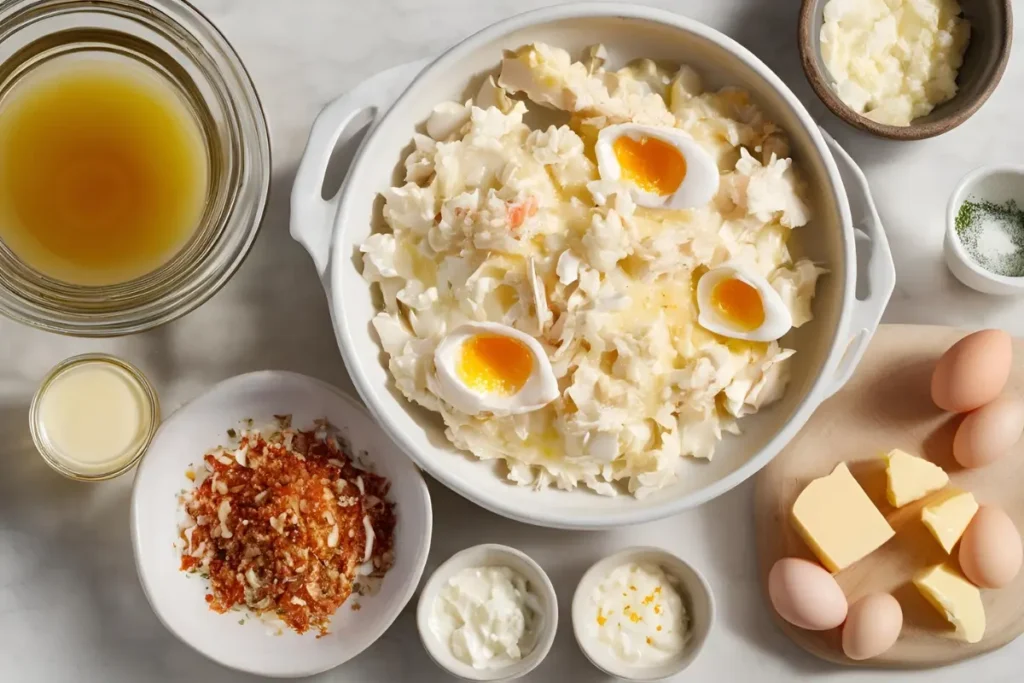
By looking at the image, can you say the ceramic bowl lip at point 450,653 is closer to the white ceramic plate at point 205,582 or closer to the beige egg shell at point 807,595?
the white ceramic plate at point 205,582

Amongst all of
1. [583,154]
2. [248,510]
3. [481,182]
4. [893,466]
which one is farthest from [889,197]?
[248,510]

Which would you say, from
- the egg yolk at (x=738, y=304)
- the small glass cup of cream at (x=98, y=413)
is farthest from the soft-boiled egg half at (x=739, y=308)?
the small glass cup of cream at (x=98, y=413)

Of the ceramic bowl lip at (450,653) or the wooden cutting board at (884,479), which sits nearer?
the ceramic bowl lip at (450,653)

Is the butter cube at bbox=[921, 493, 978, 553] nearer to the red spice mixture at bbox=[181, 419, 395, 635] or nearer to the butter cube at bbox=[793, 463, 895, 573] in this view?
the butter cube at bbox=[793, 463, 895, 573]

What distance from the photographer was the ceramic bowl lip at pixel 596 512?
5.14 ft

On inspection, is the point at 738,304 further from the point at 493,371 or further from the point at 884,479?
the point at 884,479

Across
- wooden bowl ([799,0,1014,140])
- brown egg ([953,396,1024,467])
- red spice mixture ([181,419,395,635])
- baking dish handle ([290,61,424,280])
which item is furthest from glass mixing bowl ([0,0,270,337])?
brown egg ([953,396,1024,467])

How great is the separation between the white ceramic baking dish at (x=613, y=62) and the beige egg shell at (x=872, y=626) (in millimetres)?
400

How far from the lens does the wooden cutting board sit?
185cm

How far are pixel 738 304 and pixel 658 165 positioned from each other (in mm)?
261

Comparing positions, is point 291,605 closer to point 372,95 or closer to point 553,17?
point 372,95

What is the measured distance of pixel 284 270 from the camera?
1.83 metres

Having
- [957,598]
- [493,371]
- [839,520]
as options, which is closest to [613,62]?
[493,371]

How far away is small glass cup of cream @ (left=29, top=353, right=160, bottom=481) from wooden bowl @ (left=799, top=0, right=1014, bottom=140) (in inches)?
50.6
